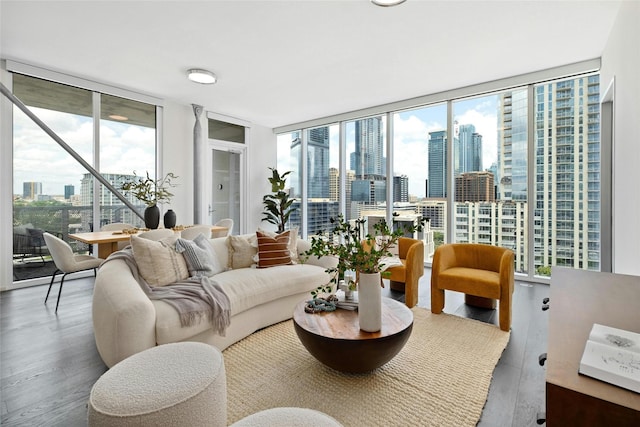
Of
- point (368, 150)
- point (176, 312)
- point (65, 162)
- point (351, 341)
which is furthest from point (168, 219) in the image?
point (368, 150)

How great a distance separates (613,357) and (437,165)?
441 centimetres

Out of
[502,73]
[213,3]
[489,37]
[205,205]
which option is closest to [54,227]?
[205,205]

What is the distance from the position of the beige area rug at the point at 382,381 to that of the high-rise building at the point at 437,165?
2.72 meters

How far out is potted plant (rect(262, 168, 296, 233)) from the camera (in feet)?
20.9

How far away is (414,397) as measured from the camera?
1.75m

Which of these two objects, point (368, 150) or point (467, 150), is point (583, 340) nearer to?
point (467, 150)

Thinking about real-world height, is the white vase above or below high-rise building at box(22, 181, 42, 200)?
below

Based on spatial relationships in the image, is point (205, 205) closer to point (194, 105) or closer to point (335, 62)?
point (194, 105)

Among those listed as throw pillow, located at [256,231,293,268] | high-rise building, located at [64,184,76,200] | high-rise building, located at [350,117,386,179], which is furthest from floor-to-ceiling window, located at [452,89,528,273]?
high-rise building, located at [64,184,76,200]

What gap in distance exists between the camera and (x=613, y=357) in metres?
0.77

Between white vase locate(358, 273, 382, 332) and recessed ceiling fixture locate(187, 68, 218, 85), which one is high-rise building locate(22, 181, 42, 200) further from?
white vase locate(358, 273, 382, 332)

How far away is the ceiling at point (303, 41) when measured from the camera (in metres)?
2.68

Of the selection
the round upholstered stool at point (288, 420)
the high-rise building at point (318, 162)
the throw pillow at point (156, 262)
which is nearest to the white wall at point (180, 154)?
the high-rise building at point (318, 162)

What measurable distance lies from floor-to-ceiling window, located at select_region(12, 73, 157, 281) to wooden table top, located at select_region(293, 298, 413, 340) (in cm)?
394
